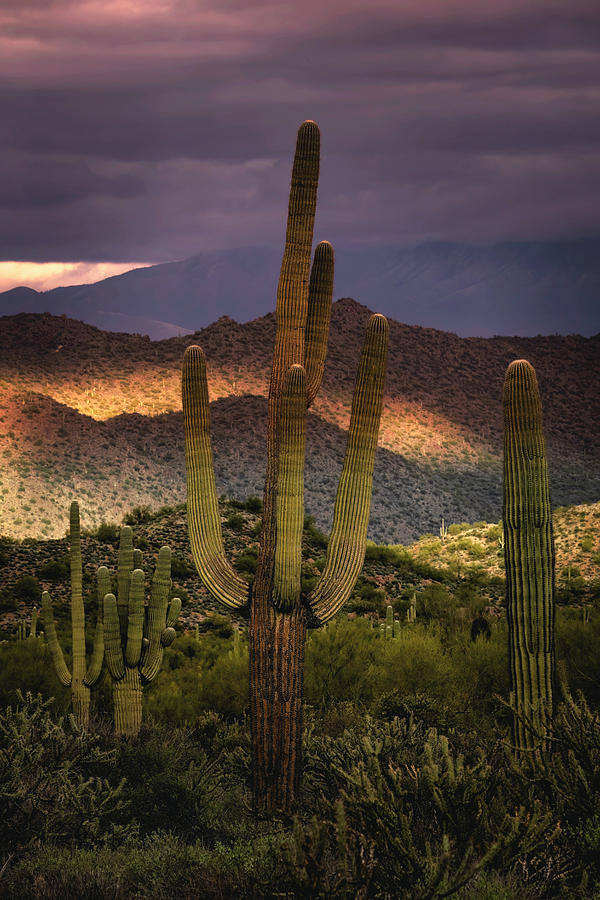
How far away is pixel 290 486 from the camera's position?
853 centimetres

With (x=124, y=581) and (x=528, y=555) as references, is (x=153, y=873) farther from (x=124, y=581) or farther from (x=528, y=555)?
(x=124, y=581)

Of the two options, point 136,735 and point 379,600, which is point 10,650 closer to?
point 136,735

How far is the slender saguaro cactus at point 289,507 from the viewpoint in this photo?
8.58m

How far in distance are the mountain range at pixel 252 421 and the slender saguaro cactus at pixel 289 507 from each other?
92.8 ft

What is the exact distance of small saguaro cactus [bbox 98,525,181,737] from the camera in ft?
34.9

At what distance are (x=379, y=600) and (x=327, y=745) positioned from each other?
53.2 ft

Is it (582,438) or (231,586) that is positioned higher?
(582,438)

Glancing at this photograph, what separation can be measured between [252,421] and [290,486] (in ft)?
141

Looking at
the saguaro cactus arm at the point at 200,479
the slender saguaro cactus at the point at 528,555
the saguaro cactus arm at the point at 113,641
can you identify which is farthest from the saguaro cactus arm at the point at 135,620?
the slender saguaro cactus at the point at 528,555

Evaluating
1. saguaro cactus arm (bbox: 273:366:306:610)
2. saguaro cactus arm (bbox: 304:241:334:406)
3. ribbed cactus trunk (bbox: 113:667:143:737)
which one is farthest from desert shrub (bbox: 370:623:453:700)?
saguaro cactus arm (bbox: 304:241:334:406)

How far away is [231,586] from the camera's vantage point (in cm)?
922

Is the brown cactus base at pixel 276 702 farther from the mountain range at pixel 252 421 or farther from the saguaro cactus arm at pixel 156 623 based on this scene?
the mountain range at pixel 252 421

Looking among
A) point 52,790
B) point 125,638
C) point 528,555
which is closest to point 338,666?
point 125,638

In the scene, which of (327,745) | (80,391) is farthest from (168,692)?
(80,391)
